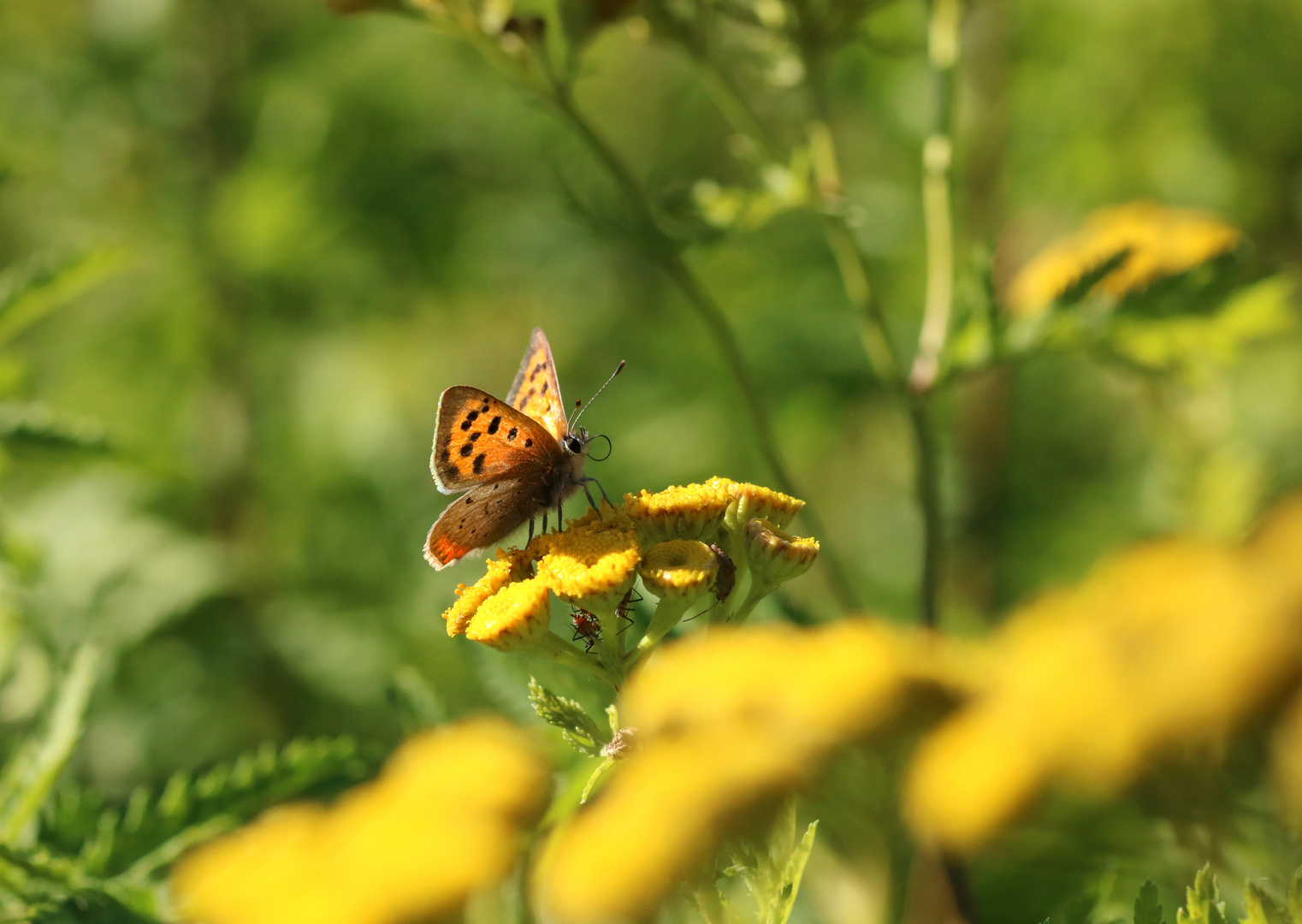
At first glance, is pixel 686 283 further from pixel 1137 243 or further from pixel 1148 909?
pixel 1148 909

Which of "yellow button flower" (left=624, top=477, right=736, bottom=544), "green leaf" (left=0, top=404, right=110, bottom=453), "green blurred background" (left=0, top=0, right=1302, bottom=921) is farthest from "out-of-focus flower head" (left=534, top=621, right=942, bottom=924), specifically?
"green blurred background" (left=0, top=0, right=1302, bottom=921)

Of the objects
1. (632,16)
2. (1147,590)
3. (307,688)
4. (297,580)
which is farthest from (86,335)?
(1147,590)

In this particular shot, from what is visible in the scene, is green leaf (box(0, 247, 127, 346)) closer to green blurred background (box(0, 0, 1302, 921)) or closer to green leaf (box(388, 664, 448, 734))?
green leaf (box(388, 664, 448, 734))

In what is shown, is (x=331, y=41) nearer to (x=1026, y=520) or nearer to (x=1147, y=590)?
(x=1026, y=520)

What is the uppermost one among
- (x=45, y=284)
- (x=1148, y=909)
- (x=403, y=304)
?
(x=45, y=284)

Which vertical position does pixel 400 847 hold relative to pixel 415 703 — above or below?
above

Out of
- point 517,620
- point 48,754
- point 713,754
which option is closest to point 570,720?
point 517,620
